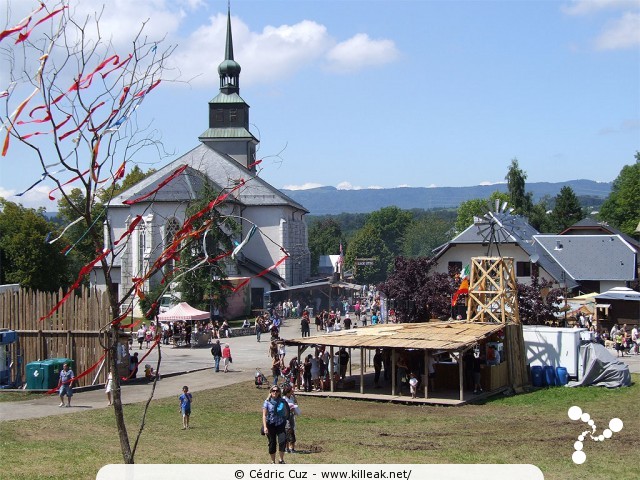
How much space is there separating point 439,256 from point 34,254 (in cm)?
3238

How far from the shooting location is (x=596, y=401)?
81.5ft

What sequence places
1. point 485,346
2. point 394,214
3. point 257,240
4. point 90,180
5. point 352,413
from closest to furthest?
point 90,180 < point 352,413 < point 485,346 < point 257,240 < point 394,214

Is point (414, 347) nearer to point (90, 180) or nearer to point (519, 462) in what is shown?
point (519, 462)

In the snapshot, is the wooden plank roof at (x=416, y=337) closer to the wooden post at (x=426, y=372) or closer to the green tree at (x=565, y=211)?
the wooden post at (x=426, y=372)

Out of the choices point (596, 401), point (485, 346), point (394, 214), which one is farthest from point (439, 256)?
point (394, 214)

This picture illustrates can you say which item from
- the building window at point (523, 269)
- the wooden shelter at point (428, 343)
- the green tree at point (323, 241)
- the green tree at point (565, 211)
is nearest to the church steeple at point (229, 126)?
the building window at point (523, 269)

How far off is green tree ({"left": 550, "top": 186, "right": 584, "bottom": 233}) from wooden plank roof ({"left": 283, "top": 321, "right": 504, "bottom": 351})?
84.5 m

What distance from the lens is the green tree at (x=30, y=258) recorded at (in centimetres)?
6438

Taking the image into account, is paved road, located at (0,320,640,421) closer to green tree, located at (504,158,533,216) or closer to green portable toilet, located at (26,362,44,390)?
green portable toilet, located at (26,362,44,390)

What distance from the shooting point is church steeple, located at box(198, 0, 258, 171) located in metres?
85.2

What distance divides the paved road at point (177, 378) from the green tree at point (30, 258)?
25.3 metres

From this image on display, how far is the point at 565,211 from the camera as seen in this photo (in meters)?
111

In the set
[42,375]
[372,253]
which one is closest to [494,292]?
[42,375]
